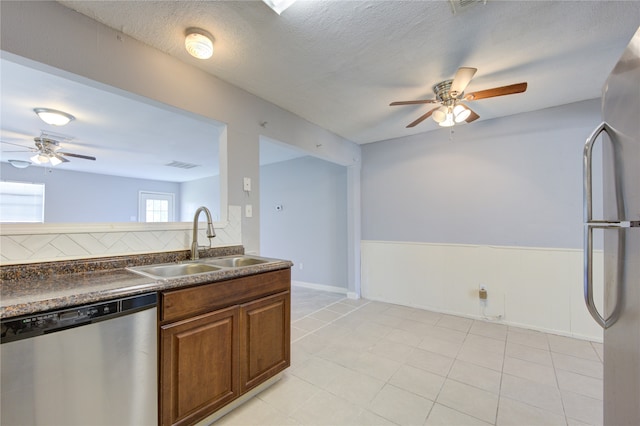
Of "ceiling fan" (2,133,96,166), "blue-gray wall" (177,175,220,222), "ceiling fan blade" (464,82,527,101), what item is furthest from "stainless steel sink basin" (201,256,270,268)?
"blue-gray wall" (177,175,220,222)

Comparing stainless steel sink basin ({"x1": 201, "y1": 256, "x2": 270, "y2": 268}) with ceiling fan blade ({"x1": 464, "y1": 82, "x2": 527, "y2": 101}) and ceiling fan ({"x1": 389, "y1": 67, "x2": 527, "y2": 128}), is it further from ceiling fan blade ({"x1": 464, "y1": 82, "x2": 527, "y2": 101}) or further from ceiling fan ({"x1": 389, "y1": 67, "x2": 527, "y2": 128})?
ceiling fan blade ({"x1": 464, "y1": 82, "x2": 527, "y2": 101})

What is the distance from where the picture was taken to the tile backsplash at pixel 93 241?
1.33m

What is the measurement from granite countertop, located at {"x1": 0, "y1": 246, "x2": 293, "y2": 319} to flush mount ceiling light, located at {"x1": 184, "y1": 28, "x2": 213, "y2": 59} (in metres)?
1.41

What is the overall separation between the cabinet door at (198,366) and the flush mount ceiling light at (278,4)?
1.78 m

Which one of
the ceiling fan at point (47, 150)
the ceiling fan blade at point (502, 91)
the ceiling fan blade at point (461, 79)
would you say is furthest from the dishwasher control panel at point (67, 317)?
the ceiling fan at point (47, 150)

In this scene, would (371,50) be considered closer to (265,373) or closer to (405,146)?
(405,146)

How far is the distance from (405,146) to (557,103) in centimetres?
166

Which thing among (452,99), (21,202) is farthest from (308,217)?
(21,202)

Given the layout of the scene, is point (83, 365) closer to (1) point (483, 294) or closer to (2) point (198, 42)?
(2) point (198, 42)

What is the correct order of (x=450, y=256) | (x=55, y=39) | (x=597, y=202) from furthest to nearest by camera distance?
(x=450, y=256) < (x=597, y=202) < (x=55, y=39)

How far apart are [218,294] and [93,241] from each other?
2.76ft

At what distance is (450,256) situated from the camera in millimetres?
3418

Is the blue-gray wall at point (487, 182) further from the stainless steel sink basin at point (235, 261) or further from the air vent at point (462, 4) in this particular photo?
the stainless steel sink basin at point (235, 261)

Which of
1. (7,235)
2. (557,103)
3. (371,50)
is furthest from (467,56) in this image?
(7,235)
